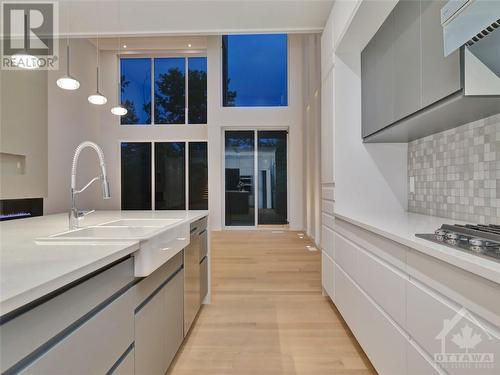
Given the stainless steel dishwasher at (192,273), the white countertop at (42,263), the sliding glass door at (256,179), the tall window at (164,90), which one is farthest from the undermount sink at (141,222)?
the tall window at (164,90)

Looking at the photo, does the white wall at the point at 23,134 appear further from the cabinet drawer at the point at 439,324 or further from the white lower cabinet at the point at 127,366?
the cabinet drawer at the point at 439,324

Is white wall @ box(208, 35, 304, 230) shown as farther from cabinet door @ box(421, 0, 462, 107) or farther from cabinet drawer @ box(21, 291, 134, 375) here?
cabinet drawer @ box(21, 291, 134, 375)

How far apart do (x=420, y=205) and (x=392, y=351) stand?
1345mm

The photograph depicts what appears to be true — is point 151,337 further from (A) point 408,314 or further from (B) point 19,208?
(B) point 19,208

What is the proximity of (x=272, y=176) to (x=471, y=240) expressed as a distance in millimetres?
6376

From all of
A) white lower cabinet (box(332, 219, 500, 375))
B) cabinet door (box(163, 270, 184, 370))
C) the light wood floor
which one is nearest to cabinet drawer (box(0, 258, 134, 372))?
cabinet door (box(163, 270, 184, 370))

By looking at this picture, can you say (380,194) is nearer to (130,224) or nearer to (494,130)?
(494,130)

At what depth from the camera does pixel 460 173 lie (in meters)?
1.83

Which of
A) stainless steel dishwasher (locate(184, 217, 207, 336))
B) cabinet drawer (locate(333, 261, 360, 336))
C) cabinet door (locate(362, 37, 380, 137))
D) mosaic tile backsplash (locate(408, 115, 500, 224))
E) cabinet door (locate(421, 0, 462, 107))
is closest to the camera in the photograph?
cabinet door (locate(421, 0, 462, 107))

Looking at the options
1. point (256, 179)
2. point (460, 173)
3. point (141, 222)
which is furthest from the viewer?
point (256, 179)

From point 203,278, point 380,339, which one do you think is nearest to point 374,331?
point 380,339

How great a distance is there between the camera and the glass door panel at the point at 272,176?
24.1 feet

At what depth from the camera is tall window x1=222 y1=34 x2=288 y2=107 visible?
7387 millimetres

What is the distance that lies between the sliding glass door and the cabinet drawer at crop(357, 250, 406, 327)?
557 centimetres
